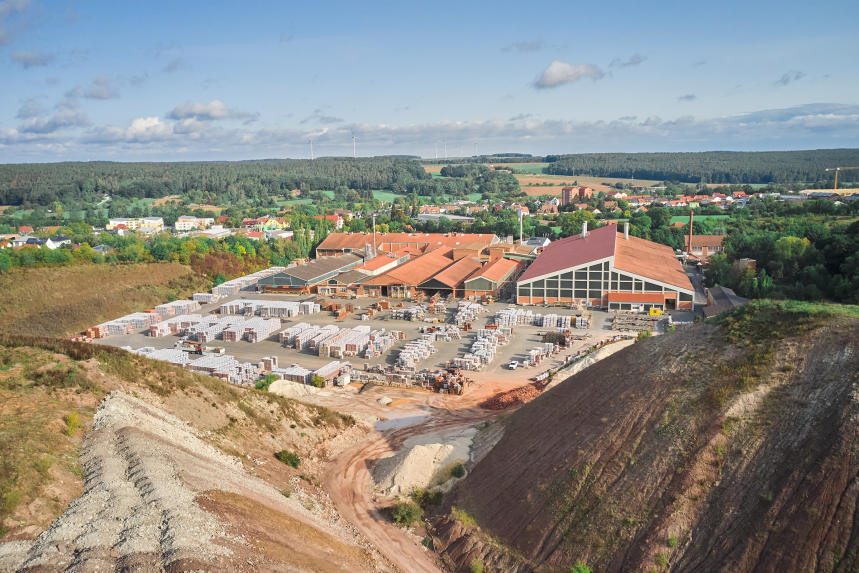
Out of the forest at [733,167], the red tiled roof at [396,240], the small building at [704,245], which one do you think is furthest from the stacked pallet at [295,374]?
the forest at [733,167]

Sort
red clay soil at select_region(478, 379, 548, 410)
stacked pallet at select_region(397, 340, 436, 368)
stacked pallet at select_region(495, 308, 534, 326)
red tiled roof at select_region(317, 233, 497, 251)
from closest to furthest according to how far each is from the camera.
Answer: red clay soil at select_region(478, 379, 548, 410) → stacked pallet at select_region(397, 340, 436, 368) → stacked pallet at select_region(495, 308, 534, 326) → red tiled roof at select_region(317, 233, 497, 251)

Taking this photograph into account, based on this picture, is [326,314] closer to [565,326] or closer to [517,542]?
[565,326]

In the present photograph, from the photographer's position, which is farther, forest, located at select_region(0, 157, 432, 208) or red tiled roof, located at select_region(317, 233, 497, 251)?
forest, located at select_region(0, 157, 432, 208)

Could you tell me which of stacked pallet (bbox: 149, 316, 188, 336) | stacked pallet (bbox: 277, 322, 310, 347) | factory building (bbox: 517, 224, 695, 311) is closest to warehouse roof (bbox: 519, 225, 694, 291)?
factory building (bbox: 517, 224, 695, 311)

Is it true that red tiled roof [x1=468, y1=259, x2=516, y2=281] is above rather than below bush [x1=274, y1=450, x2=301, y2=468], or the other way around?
above

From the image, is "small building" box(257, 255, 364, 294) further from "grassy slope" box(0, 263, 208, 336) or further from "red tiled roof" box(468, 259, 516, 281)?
"red tiled roof" box(468, 259, 516, 281)

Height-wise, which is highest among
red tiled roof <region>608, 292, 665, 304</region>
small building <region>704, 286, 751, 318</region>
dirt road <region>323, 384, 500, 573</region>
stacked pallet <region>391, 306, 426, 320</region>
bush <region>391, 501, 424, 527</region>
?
red tiled roof <region>608, 292, 665, 304</region>

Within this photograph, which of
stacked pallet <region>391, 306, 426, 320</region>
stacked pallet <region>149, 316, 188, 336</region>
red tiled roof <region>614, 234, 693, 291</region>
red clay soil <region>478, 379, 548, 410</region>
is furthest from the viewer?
red tiled roof <region>614, 234, 693, 291</region>

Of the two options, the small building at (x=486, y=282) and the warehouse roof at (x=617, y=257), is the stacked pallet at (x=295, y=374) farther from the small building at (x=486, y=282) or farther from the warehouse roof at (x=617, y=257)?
the warehouse roof at (x=617, y=257)
